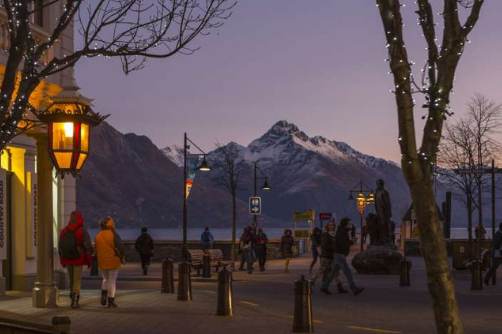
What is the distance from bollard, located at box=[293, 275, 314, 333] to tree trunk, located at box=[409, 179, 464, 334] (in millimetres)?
6322

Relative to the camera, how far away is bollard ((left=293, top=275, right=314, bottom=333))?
15.3 m

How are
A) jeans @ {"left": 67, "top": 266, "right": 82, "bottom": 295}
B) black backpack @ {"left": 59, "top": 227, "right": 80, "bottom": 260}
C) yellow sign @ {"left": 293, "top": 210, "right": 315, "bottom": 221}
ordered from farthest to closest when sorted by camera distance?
yellow sign @ {"left": 293, "top": 210, "right": 315, "bottom": 221}, black backpack @ {"left": 59, "top": 227, "right": 80, "bottom": 260}, jeans @ {"left": 67, "top": 266, "right": 82, "bottom": 295}

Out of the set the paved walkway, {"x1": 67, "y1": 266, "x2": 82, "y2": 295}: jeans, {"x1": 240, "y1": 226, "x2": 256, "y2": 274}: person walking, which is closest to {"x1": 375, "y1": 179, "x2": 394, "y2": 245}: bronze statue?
{"x1": 240, "y1": 226, "x2": 256, "y2": 274}: person walking

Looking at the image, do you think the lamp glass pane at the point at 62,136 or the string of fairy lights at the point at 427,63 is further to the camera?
the lamp glass pane at the point at 62,136

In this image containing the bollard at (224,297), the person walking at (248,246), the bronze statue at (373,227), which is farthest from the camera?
the person walking at (248,246)

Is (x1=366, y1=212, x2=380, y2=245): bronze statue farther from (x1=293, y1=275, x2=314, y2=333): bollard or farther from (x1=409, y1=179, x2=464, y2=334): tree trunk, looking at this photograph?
(x1=409, y1=179, x2=464, y2=334): tree trunk

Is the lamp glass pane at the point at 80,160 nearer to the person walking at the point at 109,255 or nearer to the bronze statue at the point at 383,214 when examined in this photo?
the person walking at the point at 109,255

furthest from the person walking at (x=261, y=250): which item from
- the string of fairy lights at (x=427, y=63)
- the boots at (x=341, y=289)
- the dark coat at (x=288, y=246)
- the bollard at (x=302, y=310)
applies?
the string of fairy lights at (x=427, y=63)

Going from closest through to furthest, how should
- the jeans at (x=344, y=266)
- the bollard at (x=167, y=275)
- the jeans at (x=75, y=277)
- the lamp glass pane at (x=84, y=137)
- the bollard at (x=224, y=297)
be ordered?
the lamp glass pane at (x=84, y=137)
the bollard at (x=224, y=297)
the jeans at (x=75, y=277)
the bollard at (x=167, y=275)
the jeans at (x=344, y=266)

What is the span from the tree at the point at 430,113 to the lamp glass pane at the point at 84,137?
8249mm

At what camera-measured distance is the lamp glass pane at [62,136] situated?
16.4 meters

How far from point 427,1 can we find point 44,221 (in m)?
11.3

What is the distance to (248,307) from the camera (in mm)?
19953

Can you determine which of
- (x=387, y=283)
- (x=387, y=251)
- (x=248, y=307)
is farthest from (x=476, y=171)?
(x=248, y=307)
